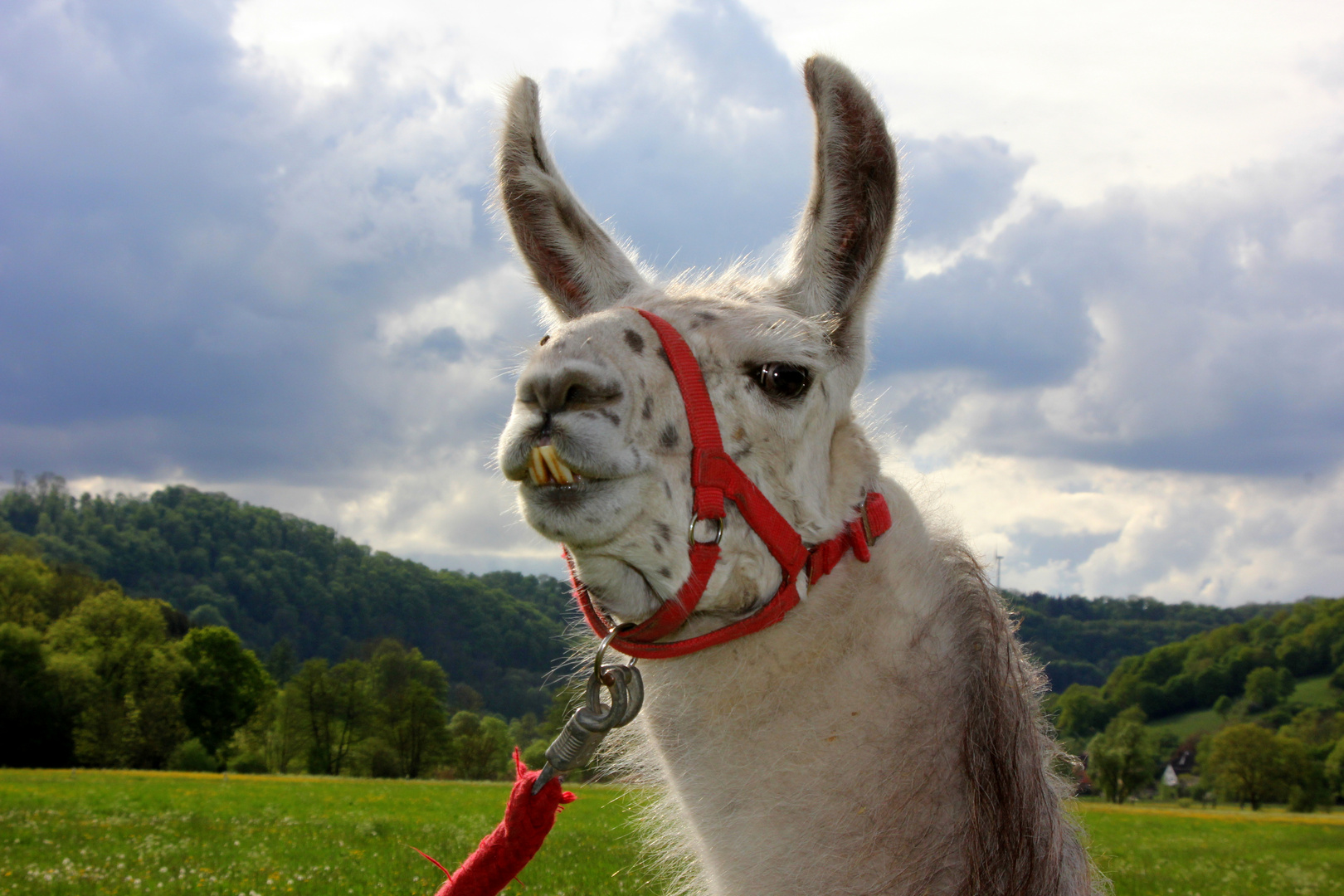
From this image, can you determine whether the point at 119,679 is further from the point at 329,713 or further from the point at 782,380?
the point at 782,380

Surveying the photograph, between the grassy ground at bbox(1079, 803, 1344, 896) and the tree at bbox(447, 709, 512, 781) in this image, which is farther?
the tree at bbox(447, 709, 512, 781)

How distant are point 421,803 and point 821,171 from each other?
20.0 metres

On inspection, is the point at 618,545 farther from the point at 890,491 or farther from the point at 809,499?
the point at 890,491

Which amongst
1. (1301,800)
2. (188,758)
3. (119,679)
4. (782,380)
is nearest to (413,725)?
(188,758)

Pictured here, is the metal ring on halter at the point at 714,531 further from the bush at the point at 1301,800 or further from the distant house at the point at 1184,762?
the distant house at the point at 1184,762

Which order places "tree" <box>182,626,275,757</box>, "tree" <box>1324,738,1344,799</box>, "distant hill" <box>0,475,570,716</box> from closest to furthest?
1. "tree" <box>182,626,275,757</box>
2. "tree" <box>1324,738,1344,799</box>
3. "distant hill" <box>0,475,570,716</box>

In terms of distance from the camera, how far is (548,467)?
1946 mm

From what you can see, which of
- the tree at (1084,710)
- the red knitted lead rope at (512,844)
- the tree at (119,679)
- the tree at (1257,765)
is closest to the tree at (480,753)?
the tree at (119,679)

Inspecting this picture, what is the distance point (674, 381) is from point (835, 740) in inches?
40.2

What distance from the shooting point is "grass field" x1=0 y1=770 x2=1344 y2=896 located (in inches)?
316

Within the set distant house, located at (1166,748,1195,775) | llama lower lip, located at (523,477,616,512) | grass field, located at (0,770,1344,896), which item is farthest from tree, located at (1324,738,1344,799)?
llama lower lip, located at (523,477,616,512)

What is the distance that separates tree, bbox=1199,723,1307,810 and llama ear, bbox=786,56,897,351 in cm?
7714

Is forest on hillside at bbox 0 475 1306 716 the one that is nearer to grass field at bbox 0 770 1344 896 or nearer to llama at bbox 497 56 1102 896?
grass field at bbox 0 770 1344 896

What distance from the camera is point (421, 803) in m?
19.4
